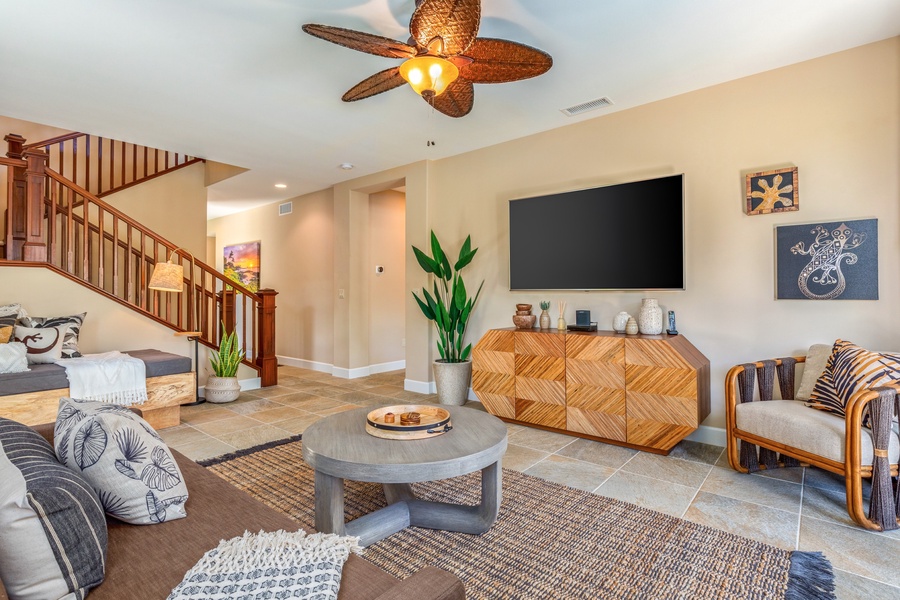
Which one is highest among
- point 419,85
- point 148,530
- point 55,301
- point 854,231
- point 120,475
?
point 419,85

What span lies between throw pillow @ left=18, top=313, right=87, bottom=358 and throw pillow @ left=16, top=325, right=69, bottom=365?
80 mm

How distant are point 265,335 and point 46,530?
4736 millimetres

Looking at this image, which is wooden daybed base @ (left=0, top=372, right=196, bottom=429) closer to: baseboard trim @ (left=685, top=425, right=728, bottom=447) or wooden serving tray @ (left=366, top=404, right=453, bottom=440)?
wooden serving tray @ (left=366, top=404, right=453, bottom=440)

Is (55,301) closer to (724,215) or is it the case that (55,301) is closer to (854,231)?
(724,215)

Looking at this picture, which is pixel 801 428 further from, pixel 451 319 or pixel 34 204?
pixel 34 204

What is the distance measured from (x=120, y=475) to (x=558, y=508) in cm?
188

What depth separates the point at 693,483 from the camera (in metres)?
2.65

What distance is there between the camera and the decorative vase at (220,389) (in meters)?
4.57

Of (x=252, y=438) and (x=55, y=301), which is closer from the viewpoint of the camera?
(x=252, y=438)

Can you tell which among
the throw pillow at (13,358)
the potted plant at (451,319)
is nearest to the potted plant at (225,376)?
the throw pillow at (13,358)

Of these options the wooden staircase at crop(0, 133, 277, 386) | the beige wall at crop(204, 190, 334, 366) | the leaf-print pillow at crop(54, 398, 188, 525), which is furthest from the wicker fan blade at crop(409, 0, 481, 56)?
the beige wall at crop(204, 190, 334, 366)

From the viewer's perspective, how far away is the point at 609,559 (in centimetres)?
188

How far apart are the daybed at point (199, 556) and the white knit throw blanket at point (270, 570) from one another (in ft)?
0.17

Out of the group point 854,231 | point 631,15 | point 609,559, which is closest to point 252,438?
point 609,559
